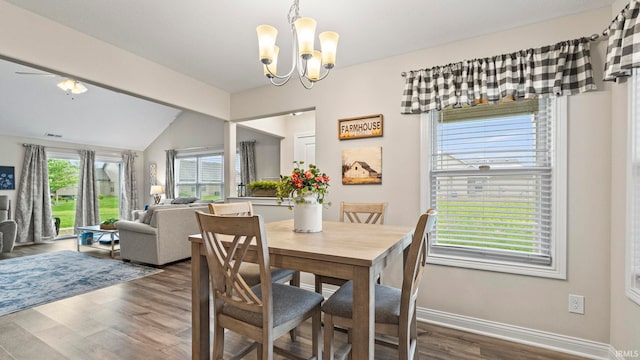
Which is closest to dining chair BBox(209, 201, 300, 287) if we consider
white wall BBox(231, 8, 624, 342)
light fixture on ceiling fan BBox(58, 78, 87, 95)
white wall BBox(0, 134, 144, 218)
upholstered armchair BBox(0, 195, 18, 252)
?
white wall BBox(231, 8, 624, 342)

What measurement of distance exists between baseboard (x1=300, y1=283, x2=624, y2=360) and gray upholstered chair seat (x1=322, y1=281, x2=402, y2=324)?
1.13 metres

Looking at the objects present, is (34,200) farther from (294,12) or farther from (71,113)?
(294,12)

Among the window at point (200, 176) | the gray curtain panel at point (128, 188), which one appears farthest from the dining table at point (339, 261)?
the gray curtain panel at point (128, 188)

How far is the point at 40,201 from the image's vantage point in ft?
18.9

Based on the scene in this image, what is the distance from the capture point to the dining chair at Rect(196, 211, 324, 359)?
1.24 m

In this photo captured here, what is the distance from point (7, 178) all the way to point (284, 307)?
7259mm

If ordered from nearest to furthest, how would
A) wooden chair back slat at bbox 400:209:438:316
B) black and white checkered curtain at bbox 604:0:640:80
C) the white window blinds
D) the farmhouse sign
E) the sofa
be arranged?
wooden chair back slat at bbox 400:209:438:316
black and white checkered curtain at bbox 604:0:640:80
the white window blinds
the farmhouse sign
the sofa

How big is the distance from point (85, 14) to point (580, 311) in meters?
4.31

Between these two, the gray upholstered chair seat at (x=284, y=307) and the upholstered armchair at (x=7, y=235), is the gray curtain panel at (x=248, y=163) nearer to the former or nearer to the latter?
the upholstered armchair at (x=7, y=235)

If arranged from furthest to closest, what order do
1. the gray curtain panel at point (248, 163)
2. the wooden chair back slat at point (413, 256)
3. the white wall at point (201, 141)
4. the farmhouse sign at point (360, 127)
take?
the gray curtain panel at point (248, 163)
the white wall at point (201, 141)
the farmhouse sign at point (360, 127)
the wooden chair back slat at point (413, 256)

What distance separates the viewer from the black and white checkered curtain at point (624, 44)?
1.52 metres

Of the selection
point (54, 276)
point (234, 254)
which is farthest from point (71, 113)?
point (234, 254)

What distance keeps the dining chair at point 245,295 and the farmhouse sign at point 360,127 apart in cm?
179

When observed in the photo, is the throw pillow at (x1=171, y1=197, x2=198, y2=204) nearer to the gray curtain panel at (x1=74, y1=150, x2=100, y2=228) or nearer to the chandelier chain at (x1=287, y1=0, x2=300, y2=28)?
the gray curtain panel at (x1=74, y1=150, x2=100, y2=228)
